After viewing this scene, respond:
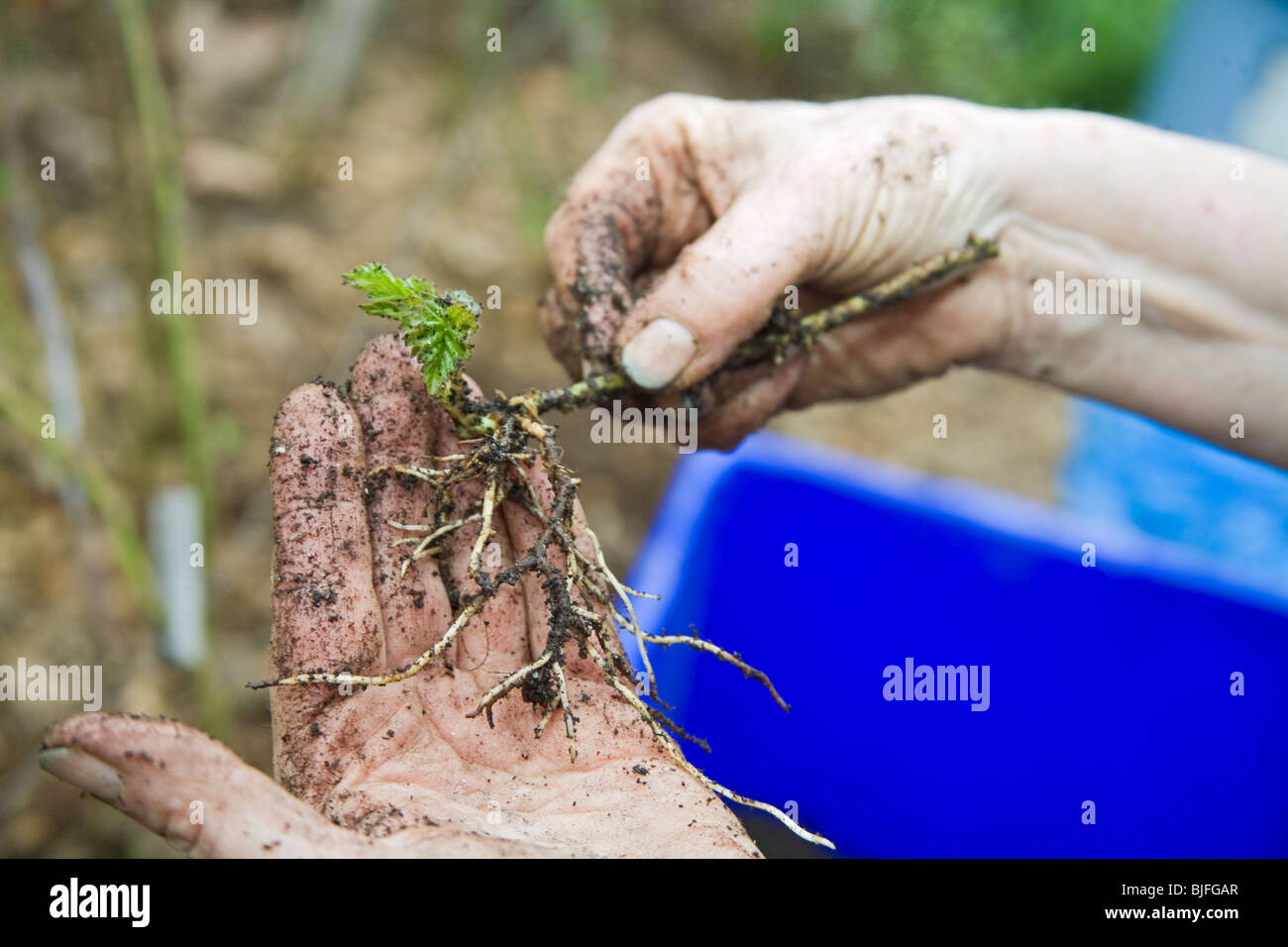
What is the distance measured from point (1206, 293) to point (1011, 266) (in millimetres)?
369

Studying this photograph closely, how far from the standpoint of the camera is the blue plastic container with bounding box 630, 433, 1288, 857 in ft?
7.23

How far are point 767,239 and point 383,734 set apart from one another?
37.2 inches

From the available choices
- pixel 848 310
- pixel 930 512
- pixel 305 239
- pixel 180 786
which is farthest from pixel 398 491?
pixel 305 239

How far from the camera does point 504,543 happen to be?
1484mm

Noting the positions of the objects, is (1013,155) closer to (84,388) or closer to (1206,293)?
(1206,293)

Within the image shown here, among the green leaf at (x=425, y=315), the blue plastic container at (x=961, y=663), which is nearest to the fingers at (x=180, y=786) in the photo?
the green leaf at (x=425, y=315)

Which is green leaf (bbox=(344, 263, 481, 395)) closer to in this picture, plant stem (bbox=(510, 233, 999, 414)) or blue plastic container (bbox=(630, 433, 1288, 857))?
plant stem (bbox=(510, 233, 999, 414))

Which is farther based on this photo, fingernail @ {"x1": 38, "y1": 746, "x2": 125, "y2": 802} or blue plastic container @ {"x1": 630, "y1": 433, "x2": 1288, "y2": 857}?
blue plastic container @ {"x1": 630, "y1": 433, "x2": 1288, "y2": 857}

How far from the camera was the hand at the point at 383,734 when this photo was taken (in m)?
0.88

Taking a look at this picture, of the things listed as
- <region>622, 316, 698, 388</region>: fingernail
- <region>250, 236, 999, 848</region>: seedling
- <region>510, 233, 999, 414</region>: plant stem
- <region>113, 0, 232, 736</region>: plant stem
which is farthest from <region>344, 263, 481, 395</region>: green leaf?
<region>113, 0, 232, 736</region>: plant stem

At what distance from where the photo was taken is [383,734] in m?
1.18

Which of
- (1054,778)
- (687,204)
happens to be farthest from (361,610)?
(1054,778)

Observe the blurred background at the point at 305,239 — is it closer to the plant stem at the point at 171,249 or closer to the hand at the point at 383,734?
the plant stem at the point at 171,249

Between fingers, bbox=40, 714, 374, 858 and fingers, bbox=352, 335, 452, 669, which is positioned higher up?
fingers, bbox=352, 335, 452, 669
